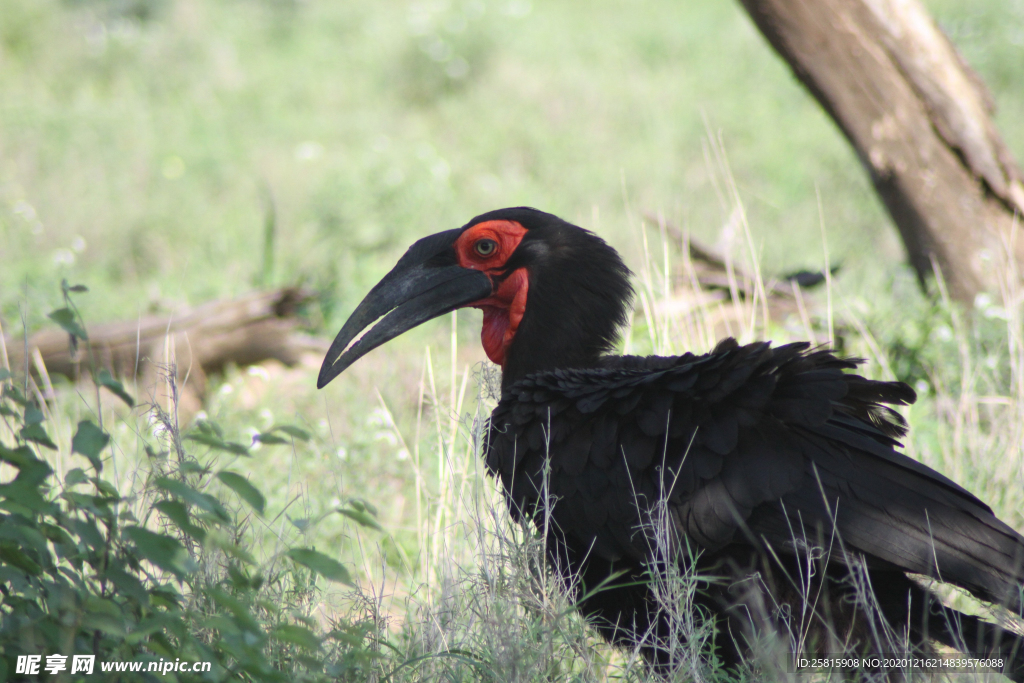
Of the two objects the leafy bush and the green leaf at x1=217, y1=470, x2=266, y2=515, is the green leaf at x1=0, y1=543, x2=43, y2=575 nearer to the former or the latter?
the leafy bush

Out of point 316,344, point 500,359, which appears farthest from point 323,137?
point 500,359

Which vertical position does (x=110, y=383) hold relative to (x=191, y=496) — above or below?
above

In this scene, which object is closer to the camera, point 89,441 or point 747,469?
point 89,441

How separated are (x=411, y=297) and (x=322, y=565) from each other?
1601 millimetres

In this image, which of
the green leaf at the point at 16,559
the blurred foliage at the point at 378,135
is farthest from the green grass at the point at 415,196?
the green leaf at the point at 16,559

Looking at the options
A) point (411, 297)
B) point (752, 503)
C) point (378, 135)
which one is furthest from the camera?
point (378, 135)

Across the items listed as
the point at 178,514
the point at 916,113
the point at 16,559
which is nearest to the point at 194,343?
the point at 16,559

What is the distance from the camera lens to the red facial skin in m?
3.12

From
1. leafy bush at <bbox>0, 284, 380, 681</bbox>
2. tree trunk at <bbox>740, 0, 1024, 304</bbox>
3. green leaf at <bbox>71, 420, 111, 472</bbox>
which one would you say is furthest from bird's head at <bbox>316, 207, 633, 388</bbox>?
tree trunk at <bbox>740, 0, 1024, 304</bbox>

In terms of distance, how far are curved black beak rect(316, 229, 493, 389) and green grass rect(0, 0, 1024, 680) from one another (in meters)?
0.30

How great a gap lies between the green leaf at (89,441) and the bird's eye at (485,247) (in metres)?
1.69

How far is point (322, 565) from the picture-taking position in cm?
162

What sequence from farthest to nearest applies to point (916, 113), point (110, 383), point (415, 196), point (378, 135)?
point (378, 135)
point (415, 196)
point (916, 113)
point (110, 383)

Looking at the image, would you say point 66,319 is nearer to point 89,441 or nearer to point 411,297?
point 89,441
